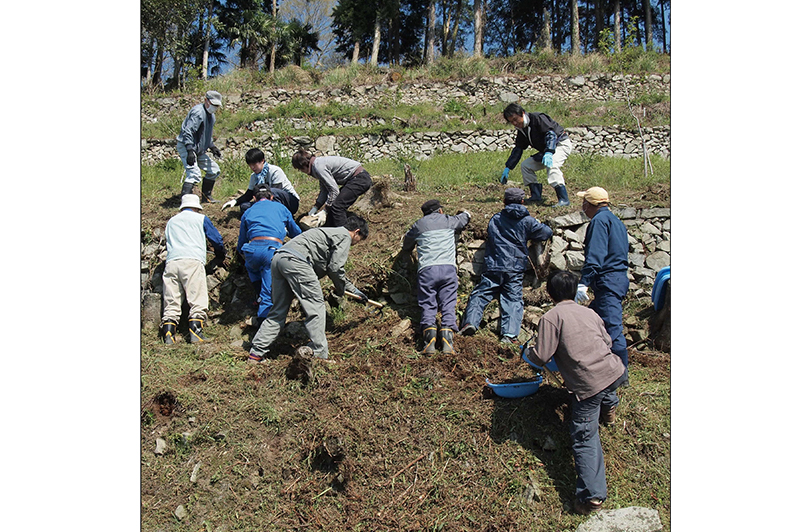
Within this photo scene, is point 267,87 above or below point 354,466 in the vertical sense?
above

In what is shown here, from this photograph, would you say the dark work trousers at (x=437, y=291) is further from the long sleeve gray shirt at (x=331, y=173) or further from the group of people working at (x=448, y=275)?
the long sleeve gray shirt at (x=331, y=173)

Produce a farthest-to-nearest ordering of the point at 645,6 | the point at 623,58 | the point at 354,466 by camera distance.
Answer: the point at 645,6
the point at 623,58
the point at 354,466

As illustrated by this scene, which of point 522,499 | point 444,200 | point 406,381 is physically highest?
point 444,200

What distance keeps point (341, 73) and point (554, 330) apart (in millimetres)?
16534

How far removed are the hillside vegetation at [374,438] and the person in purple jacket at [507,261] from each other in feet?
1.09

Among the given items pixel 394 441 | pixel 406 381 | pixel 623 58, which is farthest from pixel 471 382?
pixel 623 58

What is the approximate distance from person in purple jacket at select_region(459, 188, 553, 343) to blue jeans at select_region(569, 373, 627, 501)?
1.84m

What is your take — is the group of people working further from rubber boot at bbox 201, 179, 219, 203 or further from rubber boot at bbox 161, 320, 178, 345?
rubber boot at bbox 201, 179, 219, 203

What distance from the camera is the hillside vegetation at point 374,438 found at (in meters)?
3.96

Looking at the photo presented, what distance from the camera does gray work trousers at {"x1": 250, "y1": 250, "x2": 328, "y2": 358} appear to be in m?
5.16

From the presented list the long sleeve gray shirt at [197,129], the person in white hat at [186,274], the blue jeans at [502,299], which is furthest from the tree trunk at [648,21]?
the person in white hat at [186,274]

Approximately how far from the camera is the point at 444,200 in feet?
Answer: 27.0

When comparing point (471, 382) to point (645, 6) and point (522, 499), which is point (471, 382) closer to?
point (522, 499)

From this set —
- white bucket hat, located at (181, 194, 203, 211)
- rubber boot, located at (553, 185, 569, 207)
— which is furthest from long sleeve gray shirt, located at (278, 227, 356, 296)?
rubber boot, located at (553, 185, 569, 207)
